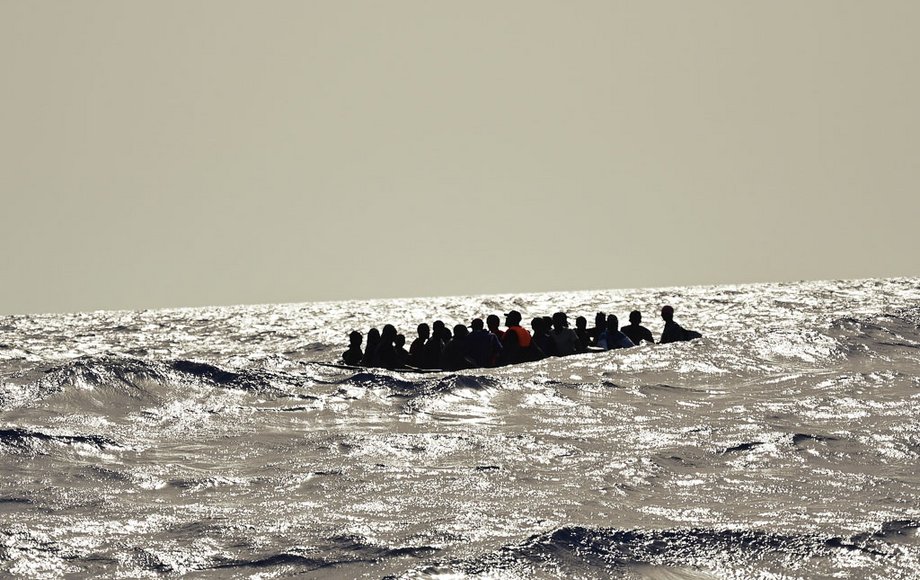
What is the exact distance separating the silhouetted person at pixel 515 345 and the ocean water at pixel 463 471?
0.92 m

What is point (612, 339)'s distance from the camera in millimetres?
22312

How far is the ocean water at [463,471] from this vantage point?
693 centimetres

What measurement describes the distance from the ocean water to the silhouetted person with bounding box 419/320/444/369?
107 centimetres

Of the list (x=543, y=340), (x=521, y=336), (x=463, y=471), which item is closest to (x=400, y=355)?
(x=521, y=336)

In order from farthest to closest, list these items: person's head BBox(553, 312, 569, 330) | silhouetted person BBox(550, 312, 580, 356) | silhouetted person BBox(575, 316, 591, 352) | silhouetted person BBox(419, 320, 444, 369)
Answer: silhouetted person BBox(575, 316, 591, 352), person's head BBox(553, 312, 569, 330), silhouetted person BBox(550, 312, 580, 356), silhouetted person BBox(419, 320, 444, 369)

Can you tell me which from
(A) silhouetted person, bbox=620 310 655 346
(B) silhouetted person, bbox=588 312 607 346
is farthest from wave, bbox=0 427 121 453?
(A) silhouetted person, bbox=620 310 655 346

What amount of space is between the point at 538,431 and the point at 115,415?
521 centimetres

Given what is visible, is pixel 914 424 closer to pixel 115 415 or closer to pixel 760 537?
pixel 760 537

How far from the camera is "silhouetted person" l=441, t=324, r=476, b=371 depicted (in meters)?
20.0

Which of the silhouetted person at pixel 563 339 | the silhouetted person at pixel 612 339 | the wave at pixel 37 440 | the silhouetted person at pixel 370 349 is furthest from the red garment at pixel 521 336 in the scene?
the wave at pixel 37 440

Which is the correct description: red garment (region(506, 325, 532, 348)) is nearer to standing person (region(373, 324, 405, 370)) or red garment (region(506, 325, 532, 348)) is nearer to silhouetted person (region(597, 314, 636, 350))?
standing person (region(373, 324, 405, 370))

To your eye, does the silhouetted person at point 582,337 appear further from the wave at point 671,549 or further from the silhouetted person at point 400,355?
the wave at point 671,549

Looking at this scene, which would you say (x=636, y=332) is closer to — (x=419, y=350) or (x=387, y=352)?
(x=419, y=350)

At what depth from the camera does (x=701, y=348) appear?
21750 mm
